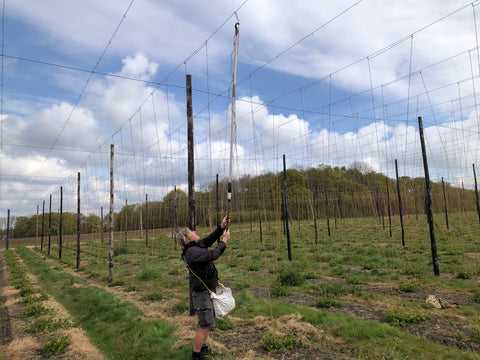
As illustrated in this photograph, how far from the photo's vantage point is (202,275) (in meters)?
4.20

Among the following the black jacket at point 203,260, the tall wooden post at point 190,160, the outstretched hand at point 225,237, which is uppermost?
the tall wooden post at point 190,160

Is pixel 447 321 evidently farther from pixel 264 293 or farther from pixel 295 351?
pixel 264 293

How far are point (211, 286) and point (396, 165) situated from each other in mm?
16090

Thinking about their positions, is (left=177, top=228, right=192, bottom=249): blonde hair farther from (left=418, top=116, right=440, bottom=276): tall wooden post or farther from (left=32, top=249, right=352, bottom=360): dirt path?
(left=418, top=116, right=440, bottom=276): tall wooden post

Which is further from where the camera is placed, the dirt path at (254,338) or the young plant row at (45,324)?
the young plant row at (45,324)

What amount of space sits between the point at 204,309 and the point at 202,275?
48 cm

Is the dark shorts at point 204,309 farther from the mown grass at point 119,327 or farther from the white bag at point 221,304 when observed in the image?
the mown grass at point 119,327

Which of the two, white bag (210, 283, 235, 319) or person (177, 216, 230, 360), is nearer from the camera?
person (177, 216, 230, 360)

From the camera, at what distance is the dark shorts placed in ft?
13.5

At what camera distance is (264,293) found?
8734 millimetres

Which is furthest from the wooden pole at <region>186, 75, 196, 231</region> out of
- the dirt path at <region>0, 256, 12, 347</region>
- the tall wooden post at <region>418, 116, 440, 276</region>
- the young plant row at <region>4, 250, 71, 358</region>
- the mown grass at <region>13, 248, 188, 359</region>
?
the tall wooden post at <region>418, 116, 440, 276</region>

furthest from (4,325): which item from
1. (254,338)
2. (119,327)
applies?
(254,338)

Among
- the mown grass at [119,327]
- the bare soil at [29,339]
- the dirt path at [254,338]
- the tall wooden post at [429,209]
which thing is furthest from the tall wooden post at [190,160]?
the tall wooden post at [429,209]

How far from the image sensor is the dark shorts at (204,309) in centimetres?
411
